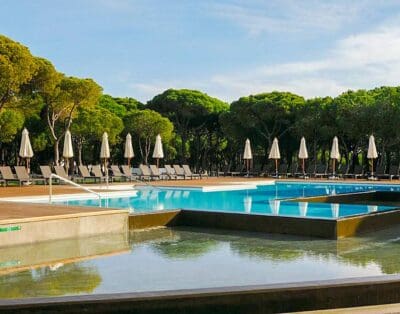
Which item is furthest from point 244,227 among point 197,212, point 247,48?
point 247,48

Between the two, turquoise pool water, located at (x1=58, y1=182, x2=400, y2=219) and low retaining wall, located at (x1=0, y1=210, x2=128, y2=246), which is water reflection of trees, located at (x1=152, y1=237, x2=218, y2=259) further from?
turquoise pool water, located at (x1=58, y1=182, x2=400, y2=219)

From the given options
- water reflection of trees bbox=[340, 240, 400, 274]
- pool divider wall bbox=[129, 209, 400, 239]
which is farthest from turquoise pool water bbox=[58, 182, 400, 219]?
water reflection of trees bbox=[340, 240, 400, 274]

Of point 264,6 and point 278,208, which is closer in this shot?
point 278,208

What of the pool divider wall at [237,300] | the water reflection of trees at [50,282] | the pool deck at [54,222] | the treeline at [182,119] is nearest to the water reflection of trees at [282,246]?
the pool deck at [54,222]

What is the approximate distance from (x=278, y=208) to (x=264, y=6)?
9.15 meters

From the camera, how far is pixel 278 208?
13.5 metres

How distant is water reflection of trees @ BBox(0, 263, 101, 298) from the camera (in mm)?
5940

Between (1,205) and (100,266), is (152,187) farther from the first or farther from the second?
(100,266)

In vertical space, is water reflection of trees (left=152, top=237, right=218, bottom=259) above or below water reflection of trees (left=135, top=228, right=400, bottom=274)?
below

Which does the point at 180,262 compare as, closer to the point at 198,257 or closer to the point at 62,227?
the point at 198,257

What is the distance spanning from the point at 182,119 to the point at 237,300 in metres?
39.0

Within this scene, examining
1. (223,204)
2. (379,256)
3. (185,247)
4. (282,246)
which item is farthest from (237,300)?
(223,204)

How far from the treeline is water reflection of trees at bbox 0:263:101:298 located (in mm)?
16478

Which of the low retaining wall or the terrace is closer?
the terrace
